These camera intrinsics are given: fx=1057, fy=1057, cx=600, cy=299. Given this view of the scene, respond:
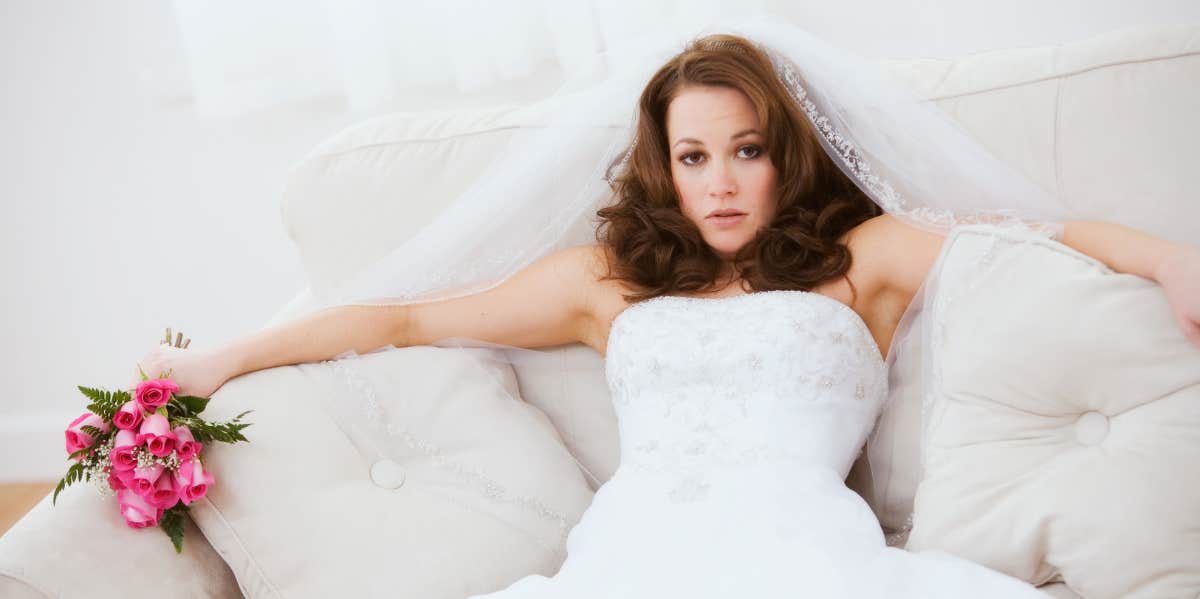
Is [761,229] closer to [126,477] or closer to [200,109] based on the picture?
[126,477]

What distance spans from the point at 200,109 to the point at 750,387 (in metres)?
1.81

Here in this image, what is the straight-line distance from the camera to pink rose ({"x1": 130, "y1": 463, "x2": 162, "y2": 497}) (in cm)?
155

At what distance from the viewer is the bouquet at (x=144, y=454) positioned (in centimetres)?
157

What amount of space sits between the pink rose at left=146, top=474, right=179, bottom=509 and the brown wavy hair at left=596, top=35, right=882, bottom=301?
82 cm

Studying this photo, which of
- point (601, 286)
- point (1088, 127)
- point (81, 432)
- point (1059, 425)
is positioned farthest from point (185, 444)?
point (1088, 127)

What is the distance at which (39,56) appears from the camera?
10.0ft

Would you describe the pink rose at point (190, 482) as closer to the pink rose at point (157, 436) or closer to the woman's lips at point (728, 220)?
the pink rose at point (157, 436)

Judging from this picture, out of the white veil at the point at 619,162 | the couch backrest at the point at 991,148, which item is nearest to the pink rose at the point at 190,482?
the white veil at the point at 619,162

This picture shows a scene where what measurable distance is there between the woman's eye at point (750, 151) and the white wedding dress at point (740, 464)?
0.24 metres

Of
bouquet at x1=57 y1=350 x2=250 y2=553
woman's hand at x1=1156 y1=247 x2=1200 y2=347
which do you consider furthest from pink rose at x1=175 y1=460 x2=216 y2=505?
woman's hand at x1=1156 y1=247 x2=1200 y2=347

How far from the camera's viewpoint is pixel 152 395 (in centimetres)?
165

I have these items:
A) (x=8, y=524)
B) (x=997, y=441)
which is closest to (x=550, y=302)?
(x=997, y=441)

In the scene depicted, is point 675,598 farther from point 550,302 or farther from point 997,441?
point 550,302

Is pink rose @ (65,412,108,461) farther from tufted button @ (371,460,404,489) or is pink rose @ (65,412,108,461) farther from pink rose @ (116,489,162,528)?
tufted button @ (371,460,404,489)
